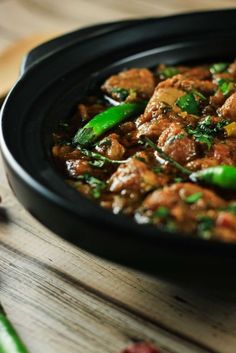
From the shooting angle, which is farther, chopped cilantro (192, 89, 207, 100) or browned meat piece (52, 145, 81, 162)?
chopped cilantro (192, 89, 207, 100)

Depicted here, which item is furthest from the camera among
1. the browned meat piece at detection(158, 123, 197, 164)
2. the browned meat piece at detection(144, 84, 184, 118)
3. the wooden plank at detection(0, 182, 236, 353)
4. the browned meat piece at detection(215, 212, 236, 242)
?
the browned meat piece at detection(144, 84, 184, 118)

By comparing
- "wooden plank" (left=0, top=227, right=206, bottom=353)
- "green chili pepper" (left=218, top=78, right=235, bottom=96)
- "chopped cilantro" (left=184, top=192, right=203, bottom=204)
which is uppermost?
"chopped cilantro" (left=184, top=192, right=203, bottom=204)

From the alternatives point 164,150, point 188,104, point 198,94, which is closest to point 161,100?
point 188,104

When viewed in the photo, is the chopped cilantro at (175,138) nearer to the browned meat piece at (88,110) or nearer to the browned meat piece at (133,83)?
the browned meat piece at (88,110)

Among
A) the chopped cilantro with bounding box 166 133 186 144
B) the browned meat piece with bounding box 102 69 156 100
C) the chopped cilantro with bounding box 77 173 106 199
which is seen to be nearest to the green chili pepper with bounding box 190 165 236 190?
the chopped cilantro with bounding box 166 133 186 144

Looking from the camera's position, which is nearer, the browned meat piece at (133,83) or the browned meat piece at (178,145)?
the browned meat piece at (178,145)

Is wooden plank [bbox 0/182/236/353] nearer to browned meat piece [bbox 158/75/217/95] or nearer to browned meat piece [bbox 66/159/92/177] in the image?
browned meat piece [bbox 66/159/92/177]

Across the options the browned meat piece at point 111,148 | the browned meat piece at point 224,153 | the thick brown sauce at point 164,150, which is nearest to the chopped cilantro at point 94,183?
the thick brown sauce at point 164,150
